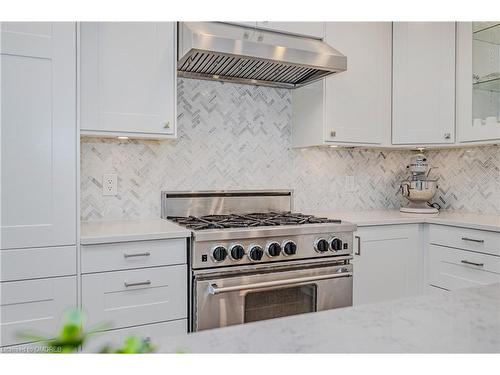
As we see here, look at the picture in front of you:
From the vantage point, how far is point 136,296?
190 centimetres

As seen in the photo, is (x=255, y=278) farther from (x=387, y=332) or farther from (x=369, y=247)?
(x=387, y=332)

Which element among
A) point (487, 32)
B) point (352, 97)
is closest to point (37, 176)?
point (352, 97)

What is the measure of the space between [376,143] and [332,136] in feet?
1.27

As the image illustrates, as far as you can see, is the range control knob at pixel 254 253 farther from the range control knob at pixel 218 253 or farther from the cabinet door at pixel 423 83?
the cabinet door at pixel 423 83

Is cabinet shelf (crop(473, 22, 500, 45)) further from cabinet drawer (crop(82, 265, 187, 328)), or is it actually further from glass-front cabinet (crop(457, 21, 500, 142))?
cabinet drawer (crop(82, 265, 187, 328))

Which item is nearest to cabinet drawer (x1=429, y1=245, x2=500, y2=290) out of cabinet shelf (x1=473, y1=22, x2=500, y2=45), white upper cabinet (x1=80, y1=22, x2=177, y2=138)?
cabinet shelf (x1=473, y1=22, x2=500, y2=45)

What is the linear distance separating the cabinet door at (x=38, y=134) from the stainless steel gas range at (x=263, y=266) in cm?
63

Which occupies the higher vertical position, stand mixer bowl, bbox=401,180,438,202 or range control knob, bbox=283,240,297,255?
stand mixer bowl, bbox=401,180,438,202

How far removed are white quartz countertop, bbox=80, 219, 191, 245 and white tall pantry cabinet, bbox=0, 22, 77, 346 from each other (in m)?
0.11

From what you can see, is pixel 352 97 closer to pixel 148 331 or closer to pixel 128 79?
pixel 128 79

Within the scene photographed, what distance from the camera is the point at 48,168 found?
1765 millimetres

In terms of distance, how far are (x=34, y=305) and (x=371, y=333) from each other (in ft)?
4.97

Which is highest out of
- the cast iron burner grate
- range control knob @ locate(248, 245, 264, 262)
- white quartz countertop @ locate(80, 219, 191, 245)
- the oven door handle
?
the cast iron burner grate

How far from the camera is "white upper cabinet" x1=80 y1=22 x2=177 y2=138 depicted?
6.73 ft
